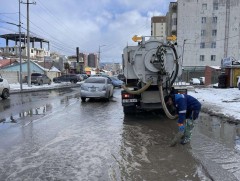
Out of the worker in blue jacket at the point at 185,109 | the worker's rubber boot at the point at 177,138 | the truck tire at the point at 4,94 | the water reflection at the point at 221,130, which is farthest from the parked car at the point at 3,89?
the worker's rubber boot at the point at 177,138

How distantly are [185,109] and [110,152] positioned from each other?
6.54 ft

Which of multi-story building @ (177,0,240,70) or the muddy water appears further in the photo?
multi-story building @ (177,0,240,70)

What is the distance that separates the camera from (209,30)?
66.4m

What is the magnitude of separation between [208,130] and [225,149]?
2407 millimetres

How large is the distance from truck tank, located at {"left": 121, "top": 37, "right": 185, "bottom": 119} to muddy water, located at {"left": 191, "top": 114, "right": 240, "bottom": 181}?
188cm

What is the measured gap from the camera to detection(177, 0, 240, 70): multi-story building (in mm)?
65562

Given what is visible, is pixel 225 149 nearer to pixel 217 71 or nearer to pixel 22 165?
pixel 22 165

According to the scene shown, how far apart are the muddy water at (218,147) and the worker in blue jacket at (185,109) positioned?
407 millimetres

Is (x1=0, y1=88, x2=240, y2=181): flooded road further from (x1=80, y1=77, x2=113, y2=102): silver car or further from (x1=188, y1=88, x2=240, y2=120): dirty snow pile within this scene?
(x1=80, y1=77, x2=113, y2=102): silver car

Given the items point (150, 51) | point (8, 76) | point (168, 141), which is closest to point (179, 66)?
point (150, 51)

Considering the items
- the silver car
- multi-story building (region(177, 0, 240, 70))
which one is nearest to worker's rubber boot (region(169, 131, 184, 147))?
the silver car

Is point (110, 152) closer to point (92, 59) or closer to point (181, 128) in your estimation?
point (181, 128)

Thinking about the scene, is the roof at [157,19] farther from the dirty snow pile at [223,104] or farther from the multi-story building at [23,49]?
the dirty snow pile at [223,104]

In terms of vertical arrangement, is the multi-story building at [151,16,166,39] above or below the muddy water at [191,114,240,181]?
above
